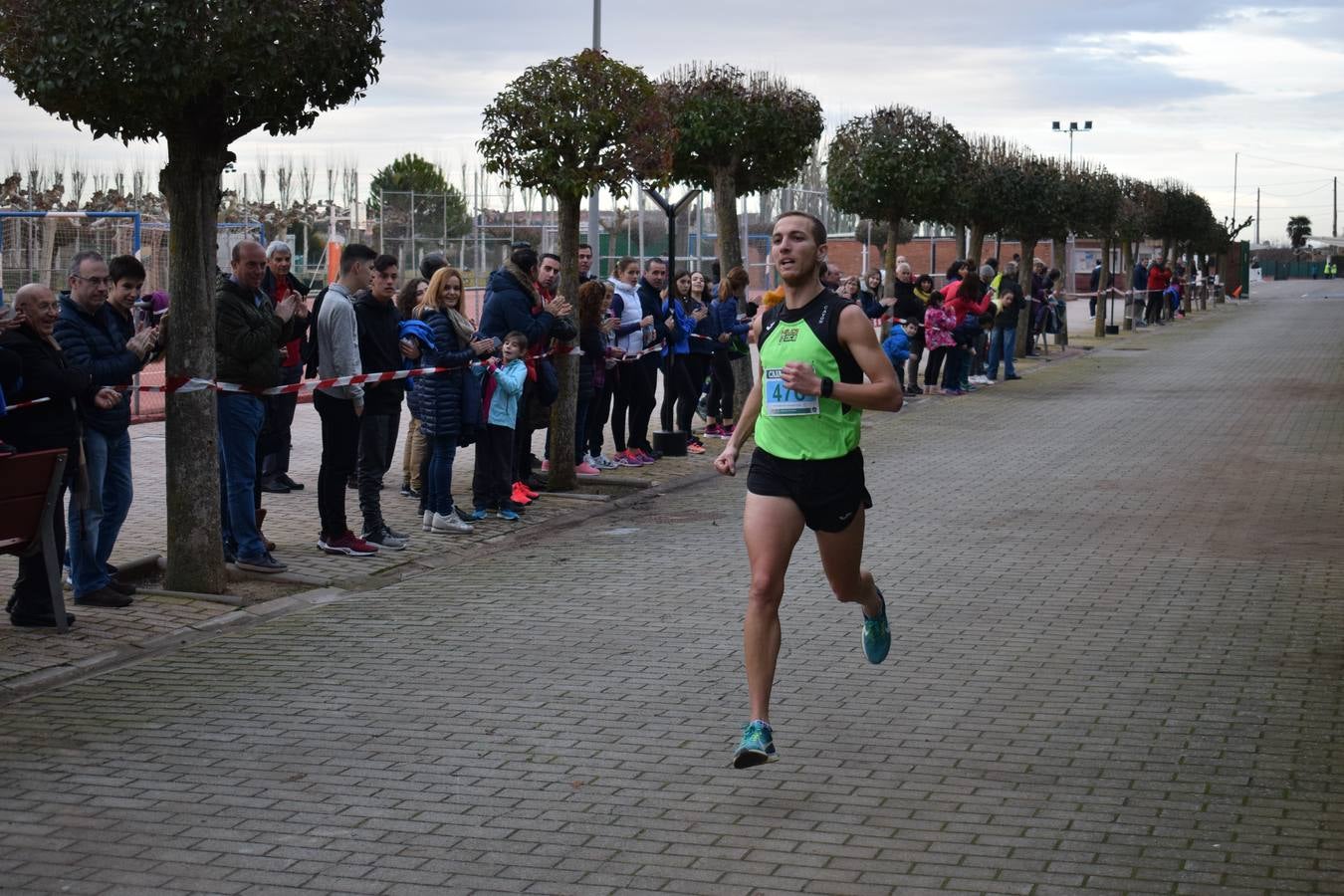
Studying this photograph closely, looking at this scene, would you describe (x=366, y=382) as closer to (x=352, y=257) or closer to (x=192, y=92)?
(x=352, y=257)

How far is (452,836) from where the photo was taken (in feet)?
18.1

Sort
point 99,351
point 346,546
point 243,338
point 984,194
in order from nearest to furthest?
point 99,351 < point 243,338 < point 346,546 < point 984,194

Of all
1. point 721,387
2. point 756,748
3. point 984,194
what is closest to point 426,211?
point 984,194

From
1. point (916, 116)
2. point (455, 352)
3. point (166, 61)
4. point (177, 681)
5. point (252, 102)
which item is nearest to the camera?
point (177, 681)

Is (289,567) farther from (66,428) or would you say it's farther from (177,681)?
(177,681)

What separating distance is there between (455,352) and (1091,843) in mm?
7666

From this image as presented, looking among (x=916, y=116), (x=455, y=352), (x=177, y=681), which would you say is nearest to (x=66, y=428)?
(x=177, y=681)

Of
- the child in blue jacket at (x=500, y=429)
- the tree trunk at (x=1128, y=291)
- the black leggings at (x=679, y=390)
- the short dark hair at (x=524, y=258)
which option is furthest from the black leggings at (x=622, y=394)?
the tree trunk at (x=1128, y=291)

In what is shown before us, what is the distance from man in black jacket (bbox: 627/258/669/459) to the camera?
1653 centimetres

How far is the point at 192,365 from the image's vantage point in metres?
9.45

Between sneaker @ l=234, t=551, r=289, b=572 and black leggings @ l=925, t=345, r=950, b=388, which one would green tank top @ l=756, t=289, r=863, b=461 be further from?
black leggings @ l=925, t=345, r=950, b=388

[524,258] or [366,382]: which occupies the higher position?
[524,258]

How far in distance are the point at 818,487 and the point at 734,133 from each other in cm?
1502

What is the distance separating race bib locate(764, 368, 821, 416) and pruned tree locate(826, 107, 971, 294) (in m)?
21.3
